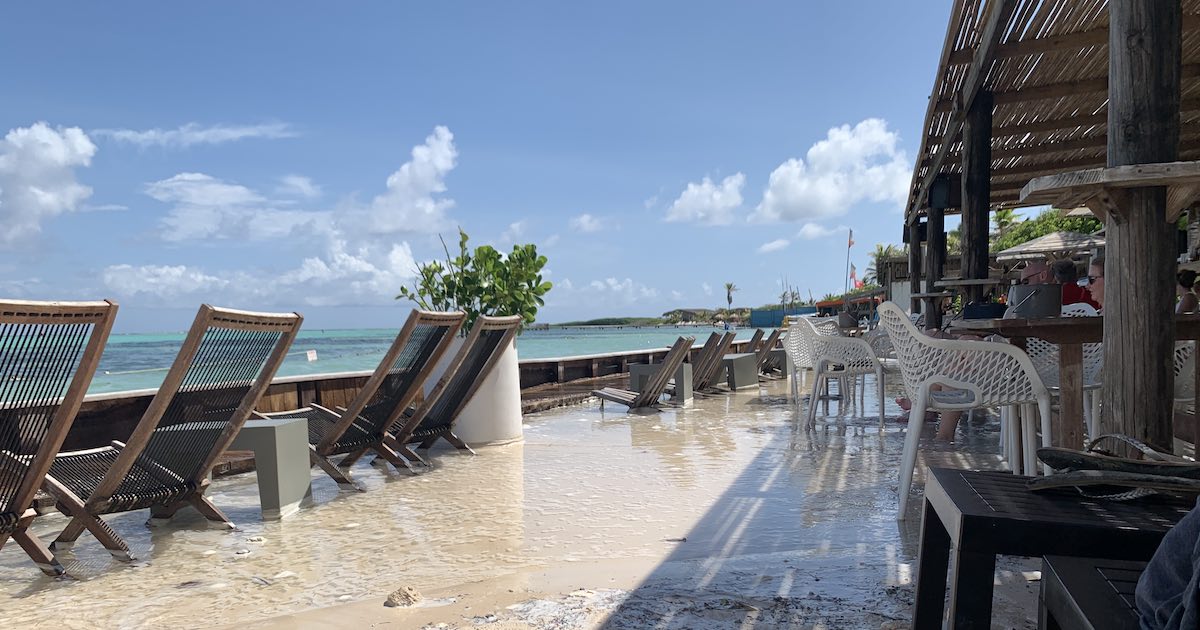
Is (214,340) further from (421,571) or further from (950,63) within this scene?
(950,63)

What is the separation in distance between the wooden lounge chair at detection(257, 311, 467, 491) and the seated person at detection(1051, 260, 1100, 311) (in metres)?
3.52

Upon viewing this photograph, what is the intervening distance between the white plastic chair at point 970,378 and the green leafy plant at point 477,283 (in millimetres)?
3386

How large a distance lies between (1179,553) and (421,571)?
2489mm

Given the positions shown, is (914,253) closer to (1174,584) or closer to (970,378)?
(970,378)

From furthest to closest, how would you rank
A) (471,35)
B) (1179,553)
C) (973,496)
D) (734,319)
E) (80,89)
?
(734,319) < (80,89) < (471,35) < (973,496) < (1179,553)

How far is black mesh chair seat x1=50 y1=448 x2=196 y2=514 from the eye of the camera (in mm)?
3160

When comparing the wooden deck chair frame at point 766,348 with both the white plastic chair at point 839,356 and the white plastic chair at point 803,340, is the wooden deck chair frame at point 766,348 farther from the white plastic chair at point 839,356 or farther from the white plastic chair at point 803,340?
the white plastic chair at point 839,356

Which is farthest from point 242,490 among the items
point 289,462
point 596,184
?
point 596,184

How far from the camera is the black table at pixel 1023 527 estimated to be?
1.18 m

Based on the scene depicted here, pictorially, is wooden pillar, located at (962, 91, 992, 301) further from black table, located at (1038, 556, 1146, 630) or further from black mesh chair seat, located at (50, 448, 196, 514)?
black mesh chair seat, located at (50, 448, 196, 514)

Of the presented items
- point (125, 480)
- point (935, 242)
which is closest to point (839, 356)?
point (935, 242)

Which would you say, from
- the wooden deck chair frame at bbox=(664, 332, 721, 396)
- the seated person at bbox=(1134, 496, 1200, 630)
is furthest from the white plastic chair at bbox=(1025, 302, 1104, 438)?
the wooden deck chair frame at bbox=(664, 332, 721, 396)

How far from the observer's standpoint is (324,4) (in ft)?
40.4

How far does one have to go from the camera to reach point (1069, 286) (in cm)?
439
